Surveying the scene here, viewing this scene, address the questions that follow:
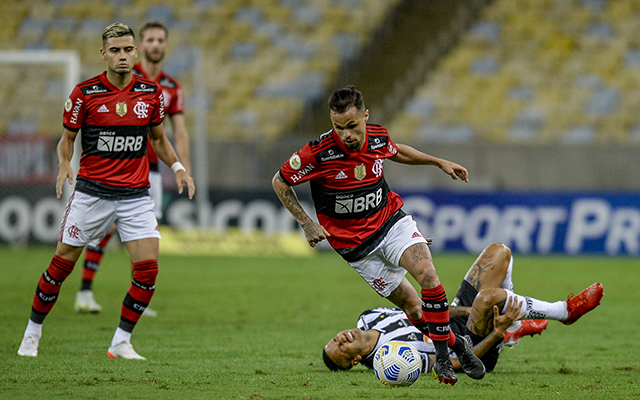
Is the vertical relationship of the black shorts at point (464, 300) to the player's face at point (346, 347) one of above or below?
above

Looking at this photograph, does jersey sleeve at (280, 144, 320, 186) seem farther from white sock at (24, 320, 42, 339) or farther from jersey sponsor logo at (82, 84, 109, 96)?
white sock at (24, 320, 42, 339)

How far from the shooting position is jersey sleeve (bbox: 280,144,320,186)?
5.99 m

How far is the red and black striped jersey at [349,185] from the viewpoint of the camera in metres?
6.02

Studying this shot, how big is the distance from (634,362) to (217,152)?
40.8 feet

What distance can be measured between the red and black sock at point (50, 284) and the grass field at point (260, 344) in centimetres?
33

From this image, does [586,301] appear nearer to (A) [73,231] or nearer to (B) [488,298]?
(B) [488,298]

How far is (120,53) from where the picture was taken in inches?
248

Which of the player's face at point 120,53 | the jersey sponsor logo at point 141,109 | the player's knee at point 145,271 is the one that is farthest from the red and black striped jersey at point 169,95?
the player's knee at point 145,271

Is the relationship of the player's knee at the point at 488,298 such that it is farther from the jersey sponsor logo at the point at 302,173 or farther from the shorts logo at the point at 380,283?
the jersey sponsor logo at the point at 302,173

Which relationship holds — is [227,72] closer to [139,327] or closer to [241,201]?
[241,201]

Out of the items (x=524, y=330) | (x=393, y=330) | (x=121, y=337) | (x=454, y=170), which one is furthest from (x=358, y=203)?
(x=121, y=337)

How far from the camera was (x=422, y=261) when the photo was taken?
19.0ft

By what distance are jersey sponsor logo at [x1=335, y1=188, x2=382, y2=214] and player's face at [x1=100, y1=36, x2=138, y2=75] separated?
1.86 metres

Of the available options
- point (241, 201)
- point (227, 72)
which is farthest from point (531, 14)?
point (241, 201)
